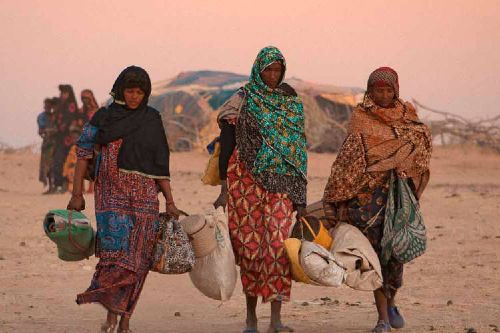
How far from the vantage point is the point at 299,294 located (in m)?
9.42

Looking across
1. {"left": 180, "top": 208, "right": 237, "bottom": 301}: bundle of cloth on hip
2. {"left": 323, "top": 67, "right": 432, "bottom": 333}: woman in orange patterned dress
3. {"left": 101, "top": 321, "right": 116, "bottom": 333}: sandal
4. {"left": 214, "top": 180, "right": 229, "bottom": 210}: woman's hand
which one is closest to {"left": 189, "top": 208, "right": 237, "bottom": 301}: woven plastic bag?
{"left": 180, "top": 208, "right": 237, "bottom": 301}: bundle of cloth on hip

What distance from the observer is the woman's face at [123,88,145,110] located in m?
6.85

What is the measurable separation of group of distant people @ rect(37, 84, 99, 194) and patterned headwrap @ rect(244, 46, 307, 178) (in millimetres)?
12433

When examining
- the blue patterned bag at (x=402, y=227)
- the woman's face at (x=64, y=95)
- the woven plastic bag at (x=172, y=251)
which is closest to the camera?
the woven plastic bag at (x=172, y=251)

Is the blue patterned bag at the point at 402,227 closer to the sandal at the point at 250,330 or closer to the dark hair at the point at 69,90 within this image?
the sandal at the point at 250,330

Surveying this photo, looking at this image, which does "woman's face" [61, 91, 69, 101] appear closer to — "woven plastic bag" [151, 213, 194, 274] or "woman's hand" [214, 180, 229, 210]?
"woman's hand" [214, 180, 229, 210]

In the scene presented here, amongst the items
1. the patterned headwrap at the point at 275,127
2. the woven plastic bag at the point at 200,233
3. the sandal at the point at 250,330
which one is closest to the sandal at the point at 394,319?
the sandal at the point at 250,330

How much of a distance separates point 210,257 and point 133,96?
1.20m

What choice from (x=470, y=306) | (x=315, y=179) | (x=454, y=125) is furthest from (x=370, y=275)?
(x=454, y=125)

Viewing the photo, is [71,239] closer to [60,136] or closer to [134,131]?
[134,131]

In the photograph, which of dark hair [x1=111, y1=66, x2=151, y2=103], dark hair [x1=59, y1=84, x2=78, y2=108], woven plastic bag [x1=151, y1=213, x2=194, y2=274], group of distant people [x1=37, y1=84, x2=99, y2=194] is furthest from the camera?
group of distant people [x1=37, y1=84, x2=99, y2=194]

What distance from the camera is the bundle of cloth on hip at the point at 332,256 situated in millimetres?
6910

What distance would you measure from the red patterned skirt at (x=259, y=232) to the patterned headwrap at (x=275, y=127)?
16 centimetres

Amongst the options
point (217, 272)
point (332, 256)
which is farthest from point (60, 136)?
point (332, 256)
